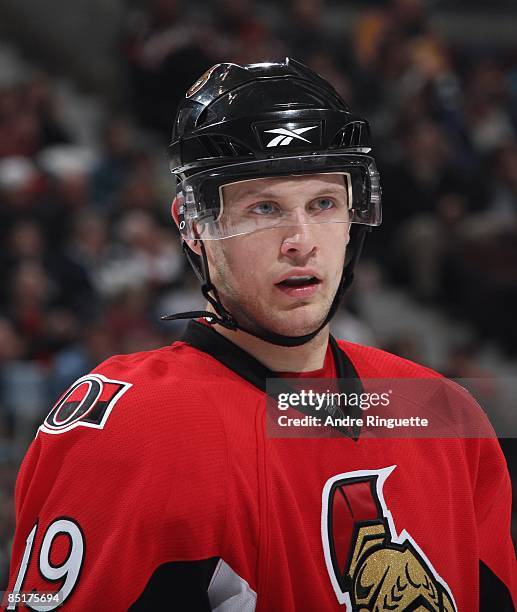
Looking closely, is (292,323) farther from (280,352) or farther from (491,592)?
(491,592)

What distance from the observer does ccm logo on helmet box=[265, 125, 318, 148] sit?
156 centimetres

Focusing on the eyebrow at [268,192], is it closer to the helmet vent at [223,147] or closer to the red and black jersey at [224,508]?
the helmet vent at [223,147]

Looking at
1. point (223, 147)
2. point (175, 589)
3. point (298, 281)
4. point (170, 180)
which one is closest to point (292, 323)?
point (298, 281)

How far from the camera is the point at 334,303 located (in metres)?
1.63

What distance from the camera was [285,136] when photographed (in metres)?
1.57

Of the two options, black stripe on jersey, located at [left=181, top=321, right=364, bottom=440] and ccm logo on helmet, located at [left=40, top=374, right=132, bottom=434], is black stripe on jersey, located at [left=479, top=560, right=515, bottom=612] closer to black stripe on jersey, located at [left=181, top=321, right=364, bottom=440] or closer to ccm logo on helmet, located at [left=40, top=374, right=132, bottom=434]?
black stripe on jersey, located at [left=181, top=321, right=364, bottom=440]

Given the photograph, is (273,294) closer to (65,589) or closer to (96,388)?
(96,388)

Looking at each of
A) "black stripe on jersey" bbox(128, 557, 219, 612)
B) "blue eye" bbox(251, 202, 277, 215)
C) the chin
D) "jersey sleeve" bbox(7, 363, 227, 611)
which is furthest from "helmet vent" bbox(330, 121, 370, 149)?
"black stripe on jersey" bbox(128, 557, 219, 612)

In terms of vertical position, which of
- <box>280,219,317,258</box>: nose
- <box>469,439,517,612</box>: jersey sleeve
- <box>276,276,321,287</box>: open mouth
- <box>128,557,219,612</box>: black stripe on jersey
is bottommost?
<box>128,557,219,612</box>: black stripe on jersey

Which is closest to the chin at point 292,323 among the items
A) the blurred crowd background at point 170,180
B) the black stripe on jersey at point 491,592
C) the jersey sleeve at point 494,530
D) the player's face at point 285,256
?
the player's face at point 285,256

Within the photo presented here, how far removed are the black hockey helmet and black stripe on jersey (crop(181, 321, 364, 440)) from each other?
0.03 meters

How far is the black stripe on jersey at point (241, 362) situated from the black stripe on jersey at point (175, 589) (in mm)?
296

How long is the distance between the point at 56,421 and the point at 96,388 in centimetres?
7

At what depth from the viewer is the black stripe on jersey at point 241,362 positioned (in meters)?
1.58
